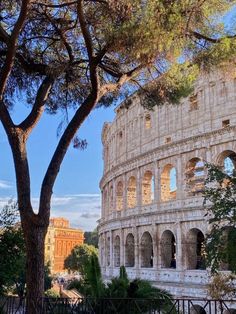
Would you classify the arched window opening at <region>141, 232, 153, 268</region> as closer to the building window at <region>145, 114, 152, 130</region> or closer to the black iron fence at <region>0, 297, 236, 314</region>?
the building window at <region>145, 114, 152, 130</region>

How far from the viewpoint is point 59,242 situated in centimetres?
7731

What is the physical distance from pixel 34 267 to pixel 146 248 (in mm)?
18514

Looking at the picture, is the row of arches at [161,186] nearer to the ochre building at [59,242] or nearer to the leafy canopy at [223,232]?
the leafy canopy at [223,232]

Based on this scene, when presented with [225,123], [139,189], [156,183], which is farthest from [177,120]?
[139,189]

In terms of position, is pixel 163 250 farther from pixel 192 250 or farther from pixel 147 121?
pixel 147 121

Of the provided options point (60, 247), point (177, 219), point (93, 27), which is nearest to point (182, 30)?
point (93, 27)

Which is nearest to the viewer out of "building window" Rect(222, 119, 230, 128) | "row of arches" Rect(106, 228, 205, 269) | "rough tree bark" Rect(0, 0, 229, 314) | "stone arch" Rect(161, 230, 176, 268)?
"rough tree bark" Rect(0, 0, 229, 314)

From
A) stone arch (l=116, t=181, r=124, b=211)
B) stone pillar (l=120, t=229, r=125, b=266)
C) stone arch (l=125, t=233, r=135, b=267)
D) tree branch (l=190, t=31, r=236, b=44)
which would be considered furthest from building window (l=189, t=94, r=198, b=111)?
tree branch (l=190, t=31, r=236, b=44)

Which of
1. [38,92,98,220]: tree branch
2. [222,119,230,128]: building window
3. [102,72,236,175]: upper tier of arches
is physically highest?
[102,72,236,175]: upper tier of arches

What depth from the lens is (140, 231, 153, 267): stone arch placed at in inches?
980

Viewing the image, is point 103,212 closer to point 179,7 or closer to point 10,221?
point 10,221

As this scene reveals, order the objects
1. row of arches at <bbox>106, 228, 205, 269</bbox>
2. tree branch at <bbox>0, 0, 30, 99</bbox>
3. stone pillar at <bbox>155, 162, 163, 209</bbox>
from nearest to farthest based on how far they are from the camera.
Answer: tree branch at <bbox>0, 0, 30, 99</bbox>
row of arches at <bbox>106, 228, 205, 269</bbox>
stone pillar at <bbox>155, 162, 163, 209</bbox>

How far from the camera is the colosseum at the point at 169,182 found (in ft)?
68.6

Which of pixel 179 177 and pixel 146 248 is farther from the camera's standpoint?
pixel 146 248
